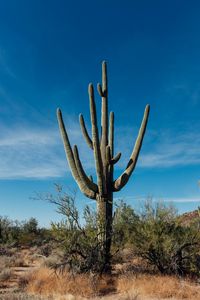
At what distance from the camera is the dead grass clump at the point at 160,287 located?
904 centimetres

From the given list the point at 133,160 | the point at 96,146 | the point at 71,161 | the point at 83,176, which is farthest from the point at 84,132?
the point at 133,160

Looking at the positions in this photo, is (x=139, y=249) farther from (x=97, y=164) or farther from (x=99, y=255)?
(x=97, y=164)

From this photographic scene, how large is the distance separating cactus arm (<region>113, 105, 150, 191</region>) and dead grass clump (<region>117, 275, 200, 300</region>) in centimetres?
320

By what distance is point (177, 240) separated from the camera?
11.6m

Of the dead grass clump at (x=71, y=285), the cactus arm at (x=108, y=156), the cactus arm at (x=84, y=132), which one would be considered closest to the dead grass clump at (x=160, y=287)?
the dead grass clump at (x=71, y=285)

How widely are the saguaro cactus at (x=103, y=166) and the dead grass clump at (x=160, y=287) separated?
1.45 m

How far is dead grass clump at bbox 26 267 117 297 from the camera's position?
9.16 meters

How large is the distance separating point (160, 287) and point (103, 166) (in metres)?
4.58

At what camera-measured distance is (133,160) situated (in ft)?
41.7

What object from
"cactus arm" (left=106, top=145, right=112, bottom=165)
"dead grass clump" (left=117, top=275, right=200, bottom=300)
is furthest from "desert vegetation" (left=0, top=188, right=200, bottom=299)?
"cactus arm" (left=106, top=145, right=112, bottom=165)

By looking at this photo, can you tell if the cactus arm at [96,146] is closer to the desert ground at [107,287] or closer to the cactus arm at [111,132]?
the cactus arm at [111,132]

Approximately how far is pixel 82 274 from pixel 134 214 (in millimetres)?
3077

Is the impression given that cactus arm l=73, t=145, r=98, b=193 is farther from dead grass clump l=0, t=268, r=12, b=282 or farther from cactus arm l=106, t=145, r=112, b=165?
dead grass clump l=0, t=268, r=12, b=282

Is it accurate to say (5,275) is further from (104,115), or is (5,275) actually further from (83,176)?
(104,115)
